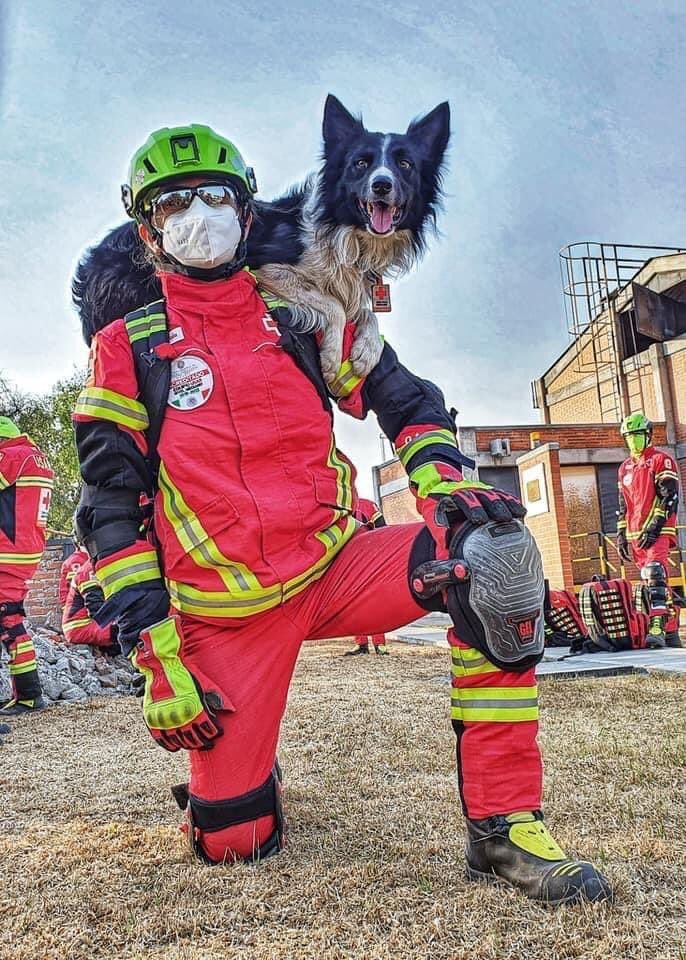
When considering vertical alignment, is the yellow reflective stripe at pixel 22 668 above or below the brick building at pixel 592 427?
below

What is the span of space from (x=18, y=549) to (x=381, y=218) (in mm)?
4425

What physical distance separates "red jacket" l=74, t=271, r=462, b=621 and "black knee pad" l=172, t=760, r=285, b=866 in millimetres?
543

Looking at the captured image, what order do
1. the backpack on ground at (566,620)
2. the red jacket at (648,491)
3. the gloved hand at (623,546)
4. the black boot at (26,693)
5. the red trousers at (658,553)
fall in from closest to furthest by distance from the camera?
the black boot at (26,693) < the backpack on ground at (566,620) < the red trousers at (658,553) < the red jacket at (648,491) < the gloved hand at (623,546)

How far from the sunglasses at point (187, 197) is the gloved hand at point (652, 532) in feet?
23.3

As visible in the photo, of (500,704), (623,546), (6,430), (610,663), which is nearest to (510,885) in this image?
(500,704)

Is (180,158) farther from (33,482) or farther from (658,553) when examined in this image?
(658,553)

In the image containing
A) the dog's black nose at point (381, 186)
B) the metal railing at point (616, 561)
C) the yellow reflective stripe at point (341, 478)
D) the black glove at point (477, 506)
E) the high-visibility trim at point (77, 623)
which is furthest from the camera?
the metal railing at point (616, 561)

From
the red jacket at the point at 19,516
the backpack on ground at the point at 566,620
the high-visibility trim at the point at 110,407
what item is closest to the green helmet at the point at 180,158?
the high-visibility trim at the point at 110,407

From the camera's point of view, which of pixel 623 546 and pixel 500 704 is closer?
pixel 500 704

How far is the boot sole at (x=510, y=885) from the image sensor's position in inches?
74.8

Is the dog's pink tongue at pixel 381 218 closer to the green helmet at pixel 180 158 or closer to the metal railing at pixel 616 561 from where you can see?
the green helmet at pixel 180 158

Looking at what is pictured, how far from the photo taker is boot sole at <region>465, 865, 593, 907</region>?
190 cm

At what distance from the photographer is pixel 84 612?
7.28 meters

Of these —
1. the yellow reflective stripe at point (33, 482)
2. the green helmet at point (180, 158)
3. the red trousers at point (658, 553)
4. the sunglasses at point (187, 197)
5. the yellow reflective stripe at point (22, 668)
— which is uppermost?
the green helmet at point (180, 158)
